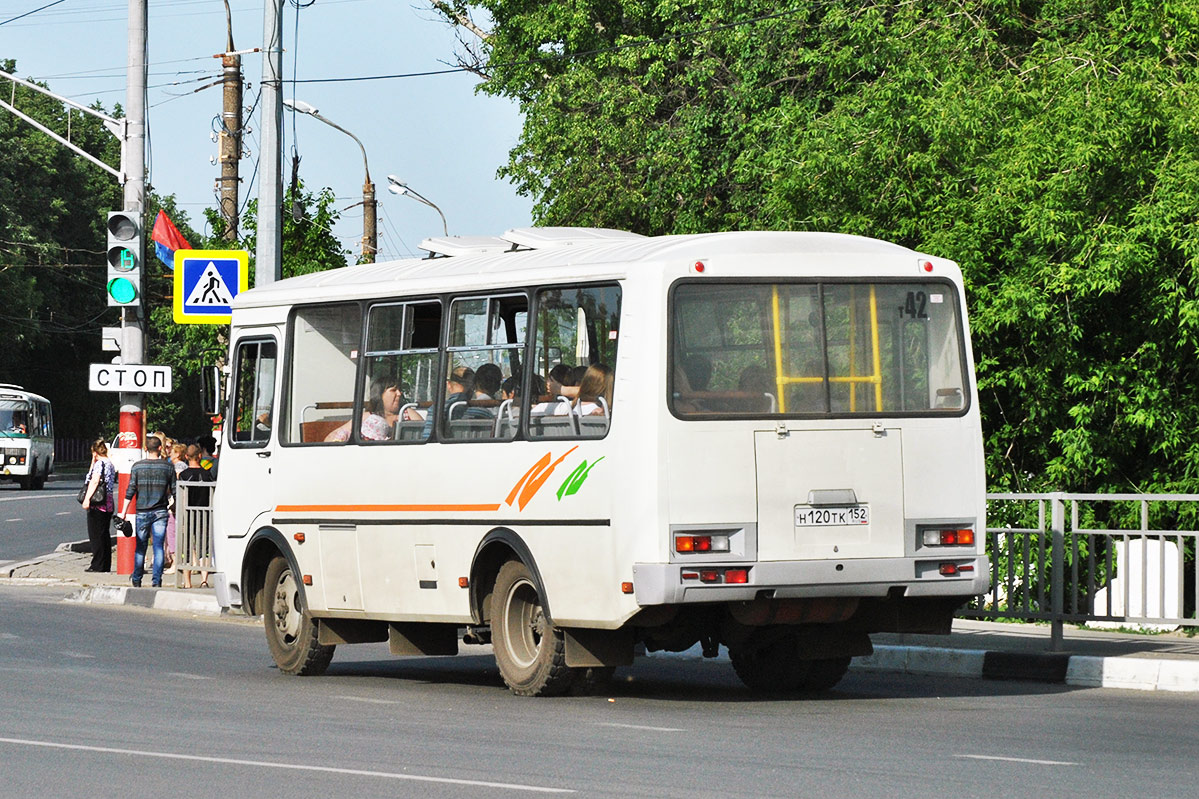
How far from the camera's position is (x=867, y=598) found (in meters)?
12.5

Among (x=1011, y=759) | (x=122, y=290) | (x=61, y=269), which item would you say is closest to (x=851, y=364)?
(x=1011, y=759)

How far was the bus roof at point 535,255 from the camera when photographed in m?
12.5

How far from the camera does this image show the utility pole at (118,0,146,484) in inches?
973

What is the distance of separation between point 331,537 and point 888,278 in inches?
179

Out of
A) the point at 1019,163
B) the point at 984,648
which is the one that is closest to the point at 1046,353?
the point at 1019,163

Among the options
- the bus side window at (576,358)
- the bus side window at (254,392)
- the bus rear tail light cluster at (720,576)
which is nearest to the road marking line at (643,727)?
the bus rear tail light cluster at (720,576)

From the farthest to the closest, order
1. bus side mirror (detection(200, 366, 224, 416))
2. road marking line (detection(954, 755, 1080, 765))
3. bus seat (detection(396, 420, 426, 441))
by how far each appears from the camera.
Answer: bus side mirror (detection(200, 366, 224, 416)) < bus seat (detection(396, 420, 426, 441)) < road marking line (detection(954, 755, 1080, 765))

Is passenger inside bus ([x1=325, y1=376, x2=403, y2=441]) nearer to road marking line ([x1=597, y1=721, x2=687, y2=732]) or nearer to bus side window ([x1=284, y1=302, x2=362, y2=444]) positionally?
bus side window ([x1=284, y1=302, x2=362, y2=444])

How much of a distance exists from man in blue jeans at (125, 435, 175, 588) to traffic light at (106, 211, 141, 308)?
1792 mm

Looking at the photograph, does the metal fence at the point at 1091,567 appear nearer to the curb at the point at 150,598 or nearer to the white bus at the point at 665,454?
the white bus at the point at 665,454

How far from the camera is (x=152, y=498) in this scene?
23.5m

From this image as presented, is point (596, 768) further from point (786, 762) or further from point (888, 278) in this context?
point (888, 278)

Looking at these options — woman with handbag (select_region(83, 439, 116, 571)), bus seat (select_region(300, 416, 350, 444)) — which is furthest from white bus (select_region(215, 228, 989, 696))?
woman with handbag (select_region(83, 439, 116, 571))

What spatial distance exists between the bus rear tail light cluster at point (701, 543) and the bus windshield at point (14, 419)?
53.2 meters
